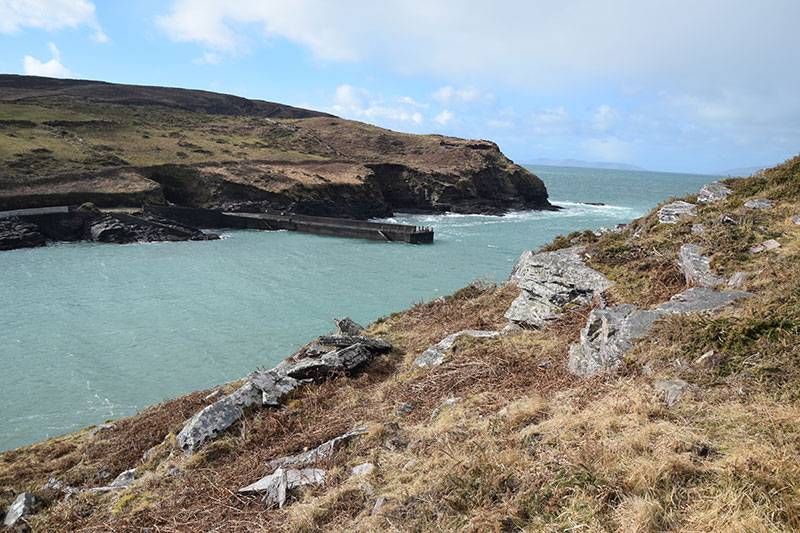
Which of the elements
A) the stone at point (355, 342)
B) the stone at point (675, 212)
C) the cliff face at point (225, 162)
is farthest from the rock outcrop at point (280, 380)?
the cliff face at point (225, 162)

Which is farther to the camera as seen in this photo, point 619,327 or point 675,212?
point 675,212

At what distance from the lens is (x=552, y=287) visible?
11.4 m

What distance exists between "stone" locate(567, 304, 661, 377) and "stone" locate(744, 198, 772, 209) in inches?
238

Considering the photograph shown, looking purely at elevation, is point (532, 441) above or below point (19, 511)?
above

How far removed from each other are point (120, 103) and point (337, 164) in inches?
2486

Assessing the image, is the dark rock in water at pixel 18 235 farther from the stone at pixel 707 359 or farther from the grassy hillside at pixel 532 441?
the stone at pixel 707 359

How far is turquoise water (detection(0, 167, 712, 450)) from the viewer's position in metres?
17.5

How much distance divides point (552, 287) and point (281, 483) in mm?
7377

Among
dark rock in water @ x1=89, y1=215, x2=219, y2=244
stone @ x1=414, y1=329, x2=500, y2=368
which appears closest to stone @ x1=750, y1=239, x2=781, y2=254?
stone @ x1=414, y1=329, x2=500, y2=368

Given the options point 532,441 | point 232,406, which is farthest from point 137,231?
point 532,441

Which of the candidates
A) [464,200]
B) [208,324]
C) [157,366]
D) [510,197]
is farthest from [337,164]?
[157,366]

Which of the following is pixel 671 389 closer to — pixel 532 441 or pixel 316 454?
pixel 532 441

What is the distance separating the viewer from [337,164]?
274 feet

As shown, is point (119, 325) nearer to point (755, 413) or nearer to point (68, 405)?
point (68, 405)
